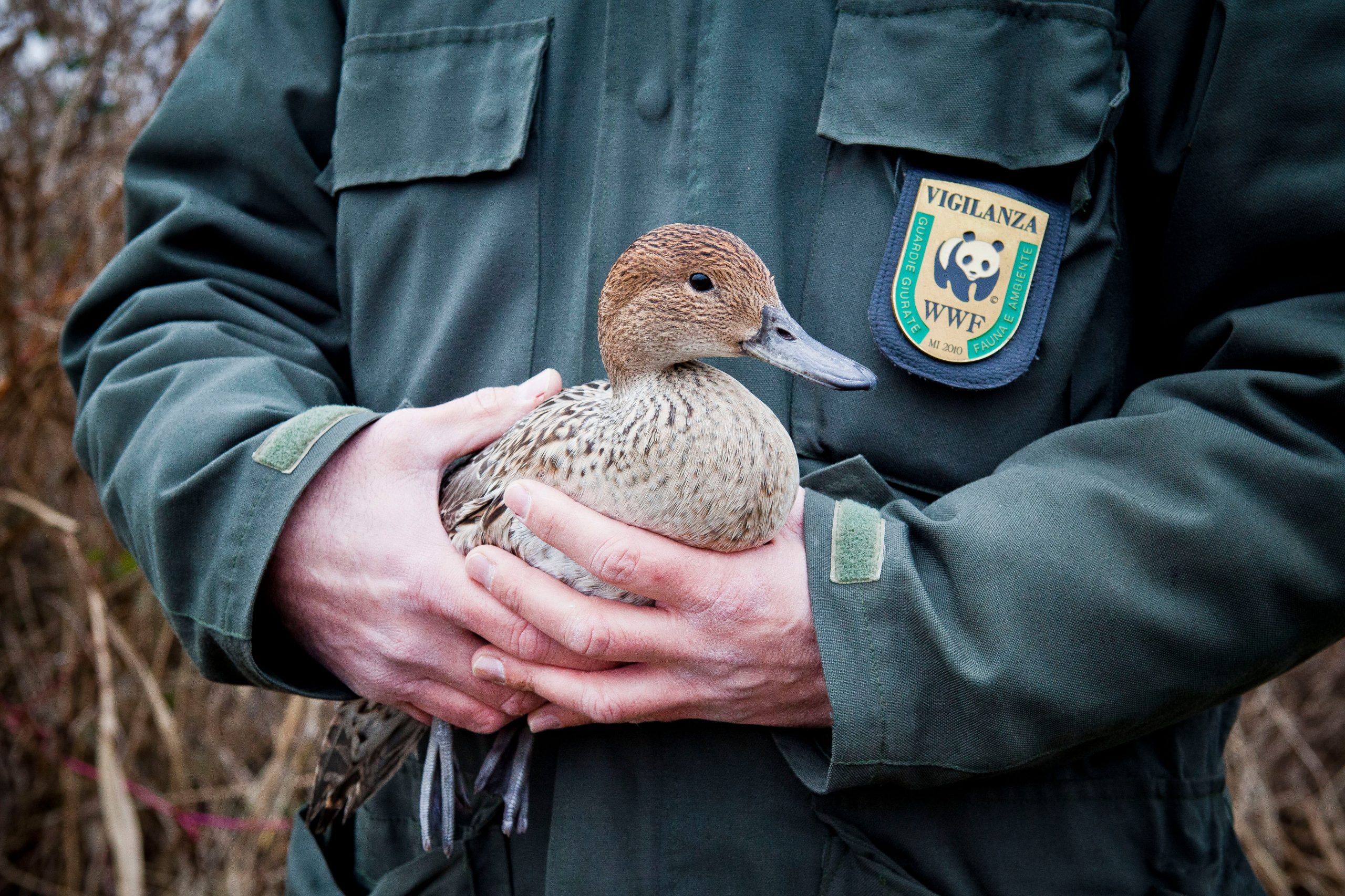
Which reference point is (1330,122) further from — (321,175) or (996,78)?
(321,175)

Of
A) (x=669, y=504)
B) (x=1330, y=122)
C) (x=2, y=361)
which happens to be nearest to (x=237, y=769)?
(x=2, y=361)

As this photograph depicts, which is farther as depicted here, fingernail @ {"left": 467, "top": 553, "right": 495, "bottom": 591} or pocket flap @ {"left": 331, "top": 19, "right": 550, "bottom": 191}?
pocket flap @ {"left": 331, "top": 19, "right": 550, "bottom": 191}

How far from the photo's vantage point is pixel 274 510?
1497mm

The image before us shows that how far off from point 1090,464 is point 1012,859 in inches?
27.2

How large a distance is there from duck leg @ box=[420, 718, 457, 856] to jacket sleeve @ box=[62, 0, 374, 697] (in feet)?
0.72

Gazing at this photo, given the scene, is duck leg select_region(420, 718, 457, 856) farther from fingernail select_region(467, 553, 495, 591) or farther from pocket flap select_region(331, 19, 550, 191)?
pocket flap select_region(331, 19, 550, 191)

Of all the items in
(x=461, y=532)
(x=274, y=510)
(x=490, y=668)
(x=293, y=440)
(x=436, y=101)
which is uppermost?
(x=436, y=101)

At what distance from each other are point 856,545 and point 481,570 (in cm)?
61

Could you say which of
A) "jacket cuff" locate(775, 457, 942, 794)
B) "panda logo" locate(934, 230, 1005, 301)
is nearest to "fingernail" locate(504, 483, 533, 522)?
"jacket cuff" locate(775, 457, 942, 794)

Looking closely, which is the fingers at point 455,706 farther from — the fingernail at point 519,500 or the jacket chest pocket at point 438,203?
the jacket chest pocket at point 438,203

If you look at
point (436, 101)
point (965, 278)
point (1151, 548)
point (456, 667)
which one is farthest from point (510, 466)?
point (1151, 548)

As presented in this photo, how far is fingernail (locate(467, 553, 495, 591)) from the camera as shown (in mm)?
1432

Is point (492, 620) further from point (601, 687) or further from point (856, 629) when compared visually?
point (856, 629)

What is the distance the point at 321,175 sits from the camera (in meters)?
1.97
